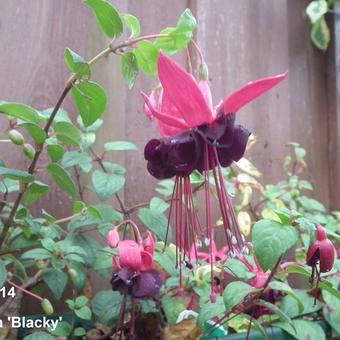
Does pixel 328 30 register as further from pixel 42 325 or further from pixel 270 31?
pixel 42 325

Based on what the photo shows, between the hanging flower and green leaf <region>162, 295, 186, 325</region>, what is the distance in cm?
24

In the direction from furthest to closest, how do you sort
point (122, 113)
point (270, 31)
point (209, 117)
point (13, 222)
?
point (270, 31) → point (122, 113) → point (13, 222) → point (209, 117)

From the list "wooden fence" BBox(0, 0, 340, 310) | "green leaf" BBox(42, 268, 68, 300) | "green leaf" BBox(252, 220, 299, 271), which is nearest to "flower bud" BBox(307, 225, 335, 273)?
"green leaf" BBox(252, 220, 299, 271)

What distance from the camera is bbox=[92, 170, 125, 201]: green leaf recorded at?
73 cm

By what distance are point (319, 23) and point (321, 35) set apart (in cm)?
4

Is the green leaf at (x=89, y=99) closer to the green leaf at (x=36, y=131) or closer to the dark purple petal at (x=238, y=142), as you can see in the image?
the green leaf at (x=36, y=131)

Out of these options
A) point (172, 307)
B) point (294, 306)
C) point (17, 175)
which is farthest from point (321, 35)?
point (17, 175)

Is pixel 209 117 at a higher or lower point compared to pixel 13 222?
higher

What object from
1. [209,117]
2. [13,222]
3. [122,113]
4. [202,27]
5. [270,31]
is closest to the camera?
[209,117]

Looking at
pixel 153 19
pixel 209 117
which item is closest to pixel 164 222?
pixel 209 117

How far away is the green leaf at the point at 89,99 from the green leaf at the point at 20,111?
66mm

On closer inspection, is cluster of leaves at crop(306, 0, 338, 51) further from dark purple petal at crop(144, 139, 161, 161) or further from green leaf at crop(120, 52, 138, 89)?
dark purple petal at crop(144, 139, 161, 161)

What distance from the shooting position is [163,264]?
2.30 feet

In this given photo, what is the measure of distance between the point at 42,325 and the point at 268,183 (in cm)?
72
